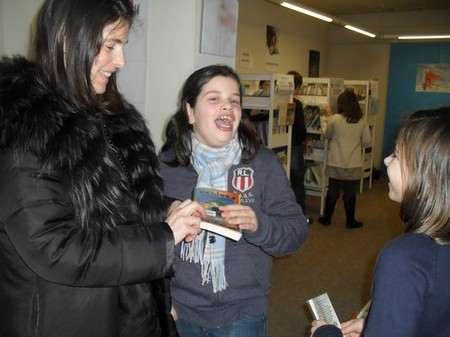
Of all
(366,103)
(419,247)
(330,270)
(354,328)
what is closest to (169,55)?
(354,328)

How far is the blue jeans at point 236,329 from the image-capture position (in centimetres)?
154

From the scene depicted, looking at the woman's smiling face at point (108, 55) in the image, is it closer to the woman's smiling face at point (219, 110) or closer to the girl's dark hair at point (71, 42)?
the girl's dark hair at point (71, 42)

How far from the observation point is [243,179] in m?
1.63

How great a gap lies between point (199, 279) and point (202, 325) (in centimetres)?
16

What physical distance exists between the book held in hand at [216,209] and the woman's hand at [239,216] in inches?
0.7

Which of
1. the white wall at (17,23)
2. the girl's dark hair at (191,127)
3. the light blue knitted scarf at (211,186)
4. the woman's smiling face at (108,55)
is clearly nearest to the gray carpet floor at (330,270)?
the light blue knitted scarf at (211,186)

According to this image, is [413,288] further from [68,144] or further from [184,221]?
[68,144]

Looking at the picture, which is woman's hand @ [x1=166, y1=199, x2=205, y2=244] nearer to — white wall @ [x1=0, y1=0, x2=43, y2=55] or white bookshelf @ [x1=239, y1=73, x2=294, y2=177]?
white wall @ [x1=0, y1=0, x2=43, y2=55]

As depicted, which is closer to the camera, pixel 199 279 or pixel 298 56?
pixel 199 279

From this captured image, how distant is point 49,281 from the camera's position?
1.11m

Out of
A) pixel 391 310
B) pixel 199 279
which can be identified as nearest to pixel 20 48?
pixel 199 279

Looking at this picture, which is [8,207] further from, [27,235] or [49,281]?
[49,281]

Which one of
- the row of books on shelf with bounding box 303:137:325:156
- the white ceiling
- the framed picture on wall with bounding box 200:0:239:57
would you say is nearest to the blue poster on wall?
the white ceiling

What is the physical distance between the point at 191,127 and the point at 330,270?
3.08m
